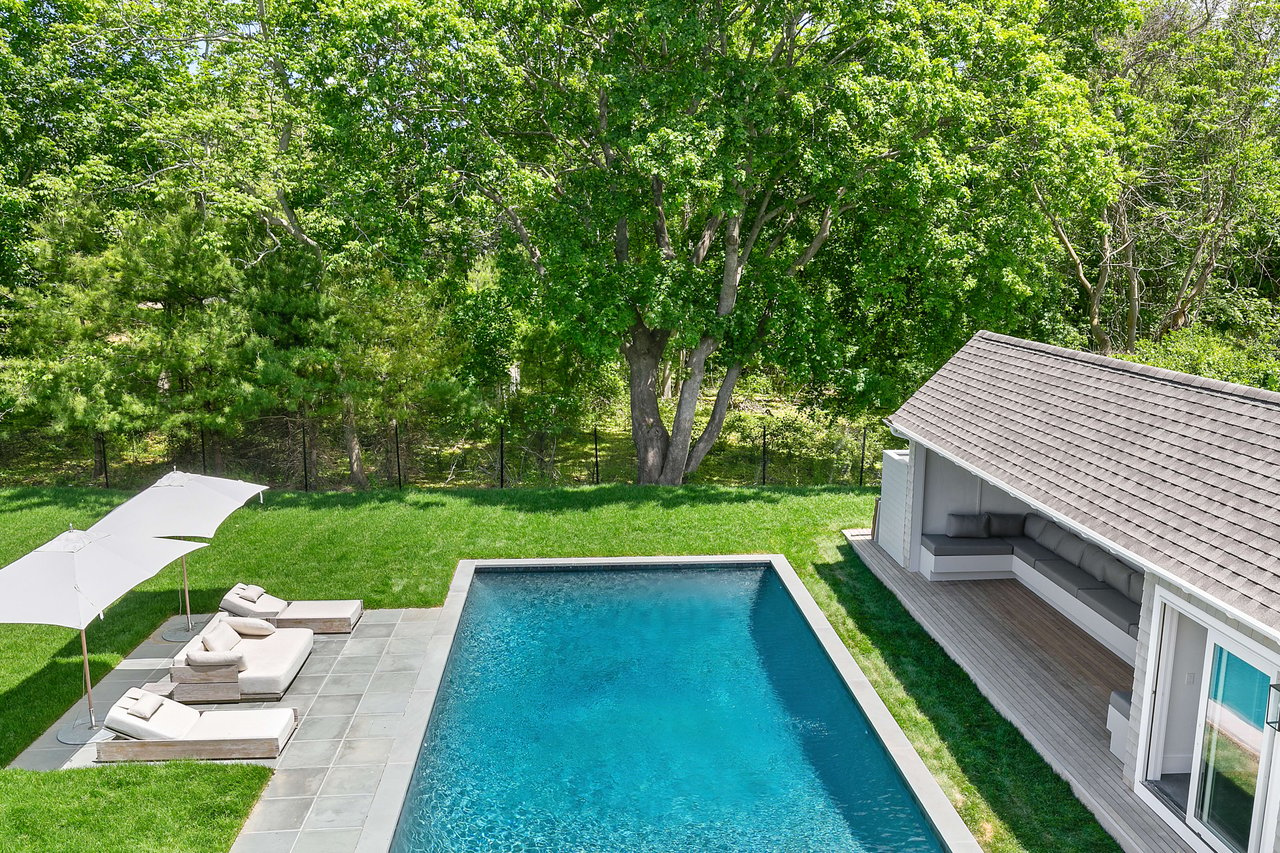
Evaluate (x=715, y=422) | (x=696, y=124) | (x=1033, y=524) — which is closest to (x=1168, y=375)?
(x=1033, y=524)

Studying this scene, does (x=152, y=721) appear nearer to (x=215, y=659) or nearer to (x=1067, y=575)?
(x=215, y=659)

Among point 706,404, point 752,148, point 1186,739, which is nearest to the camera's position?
point 1186,739

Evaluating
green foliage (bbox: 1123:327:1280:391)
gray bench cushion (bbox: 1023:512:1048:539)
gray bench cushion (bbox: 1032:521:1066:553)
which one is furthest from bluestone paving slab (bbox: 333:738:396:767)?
green foliage (bbox: 1123:327:1280:391)

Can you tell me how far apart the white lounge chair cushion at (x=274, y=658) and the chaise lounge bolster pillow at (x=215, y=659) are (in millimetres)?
173

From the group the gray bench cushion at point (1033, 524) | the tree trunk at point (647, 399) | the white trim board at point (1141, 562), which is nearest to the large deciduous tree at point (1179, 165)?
the gray bench cushion at point (1033, 524)

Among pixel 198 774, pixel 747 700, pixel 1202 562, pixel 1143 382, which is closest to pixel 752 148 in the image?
pixel 1143 382

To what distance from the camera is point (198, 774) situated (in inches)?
339

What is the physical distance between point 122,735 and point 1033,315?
2171 cm

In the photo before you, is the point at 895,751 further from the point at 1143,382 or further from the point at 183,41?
the point at 183,41

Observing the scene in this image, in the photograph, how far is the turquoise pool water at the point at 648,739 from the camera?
8.37 meters

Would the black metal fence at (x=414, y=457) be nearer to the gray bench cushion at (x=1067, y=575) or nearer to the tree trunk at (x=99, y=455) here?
the tree trunk at (x=99, y=455)

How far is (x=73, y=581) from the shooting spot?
9.12 m

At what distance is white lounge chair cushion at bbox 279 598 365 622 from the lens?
1226 centimetres

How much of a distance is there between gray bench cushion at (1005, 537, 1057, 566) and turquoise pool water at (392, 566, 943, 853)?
3.50 metres
